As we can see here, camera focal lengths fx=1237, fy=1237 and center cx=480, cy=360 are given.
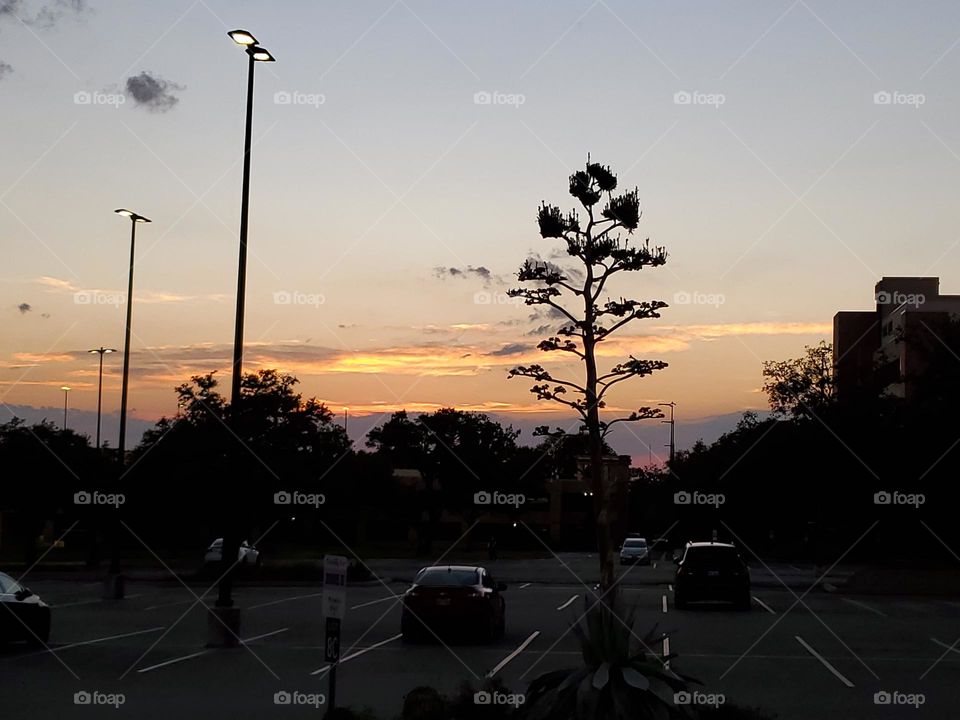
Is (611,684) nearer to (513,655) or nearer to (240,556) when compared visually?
(513,655)

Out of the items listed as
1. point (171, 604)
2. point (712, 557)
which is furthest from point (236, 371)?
point (712, 557)

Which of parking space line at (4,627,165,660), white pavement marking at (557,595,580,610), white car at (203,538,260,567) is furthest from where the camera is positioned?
white car at (203,538,260,567)

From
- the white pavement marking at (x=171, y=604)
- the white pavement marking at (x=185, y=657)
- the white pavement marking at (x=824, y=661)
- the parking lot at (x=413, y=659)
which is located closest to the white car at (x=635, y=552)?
the parking lot at (x=413, y=659)

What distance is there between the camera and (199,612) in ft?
101

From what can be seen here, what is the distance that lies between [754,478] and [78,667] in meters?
59.3

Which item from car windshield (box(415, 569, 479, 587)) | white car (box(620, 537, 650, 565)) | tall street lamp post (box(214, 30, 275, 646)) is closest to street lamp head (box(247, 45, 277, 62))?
tall street lamp post (box(214, 30, 275, 646))

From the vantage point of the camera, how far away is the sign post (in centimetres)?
1180

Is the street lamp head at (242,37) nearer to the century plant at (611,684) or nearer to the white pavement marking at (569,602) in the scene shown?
the century plant at (611,684)

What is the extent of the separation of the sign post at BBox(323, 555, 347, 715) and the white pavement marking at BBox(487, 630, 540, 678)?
14.2ft

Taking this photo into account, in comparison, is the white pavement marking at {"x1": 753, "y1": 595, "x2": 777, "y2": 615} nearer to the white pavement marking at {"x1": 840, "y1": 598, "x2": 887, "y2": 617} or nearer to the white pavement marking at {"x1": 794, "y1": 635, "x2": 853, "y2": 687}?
the white pavement marking at {"x1": 840, "y1": 598, "x2": 887, "y2": 617}

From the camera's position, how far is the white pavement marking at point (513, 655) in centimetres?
1817

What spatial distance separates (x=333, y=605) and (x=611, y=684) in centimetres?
297

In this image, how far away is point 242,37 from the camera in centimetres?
2211

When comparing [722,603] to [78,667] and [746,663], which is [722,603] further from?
[78,667]
